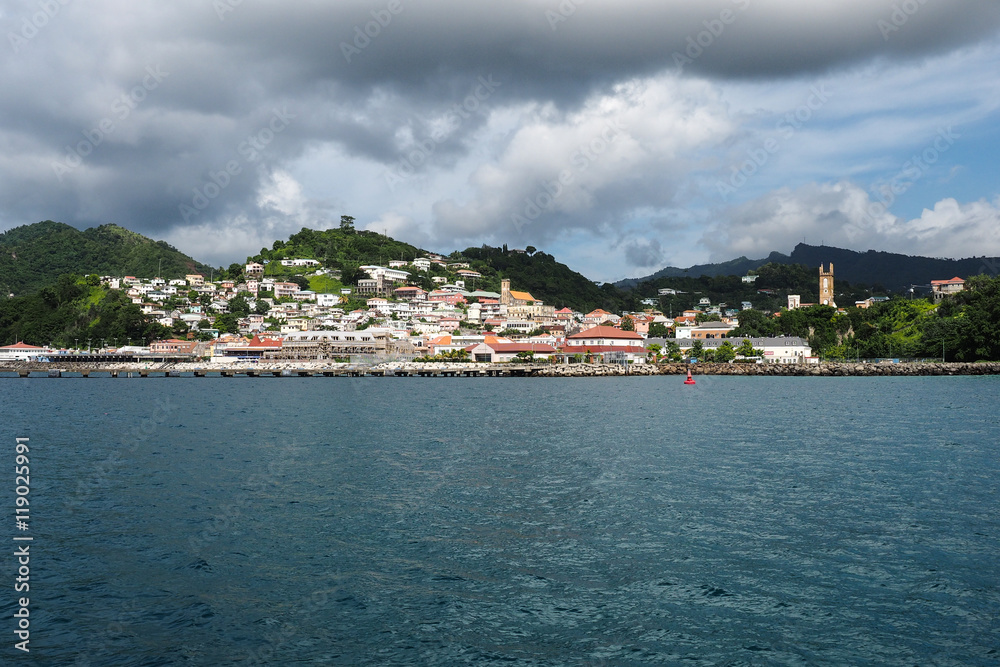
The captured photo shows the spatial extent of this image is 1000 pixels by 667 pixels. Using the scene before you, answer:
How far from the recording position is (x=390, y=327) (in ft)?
356

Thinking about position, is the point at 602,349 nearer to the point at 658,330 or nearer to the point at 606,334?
the point at 606,334

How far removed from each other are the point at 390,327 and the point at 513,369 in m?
33.7

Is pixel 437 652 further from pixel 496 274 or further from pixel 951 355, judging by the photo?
pixel 496 274

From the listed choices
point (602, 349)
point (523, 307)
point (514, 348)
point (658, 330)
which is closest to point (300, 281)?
point (523, 307)

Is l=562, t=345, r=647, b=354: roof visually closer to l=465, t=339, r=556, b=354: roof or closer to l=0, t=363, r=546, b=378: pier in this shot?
l=465, t=339, r=556, b=354: roof

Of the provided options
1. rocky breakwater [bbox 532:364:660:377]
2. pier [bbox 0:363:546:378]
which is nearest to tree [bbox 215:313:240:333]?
pier [bbox 0:363:546:378]

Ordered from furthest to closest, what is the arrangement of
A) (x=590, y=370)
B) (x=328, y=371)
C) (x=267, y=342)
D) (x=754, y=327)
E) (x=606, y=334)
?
1. (x=754, y=327)
2. (x=267, y=342)
3. (x=606, y=334)
4. (x=328, y=371)
5. (x=590, y=370)

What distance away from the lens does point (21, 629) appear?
24.4ft

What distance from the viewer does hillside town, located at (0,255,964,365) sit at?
92.6 metres

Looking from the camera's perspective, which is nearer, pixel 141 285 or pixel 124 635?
pixel 124 635

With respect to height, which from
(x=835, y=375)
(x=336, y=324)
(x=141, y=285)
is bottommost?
(x=835, y=375)

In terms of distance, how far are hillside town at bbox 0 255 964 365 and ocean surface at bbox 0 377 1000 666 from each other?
6841cm

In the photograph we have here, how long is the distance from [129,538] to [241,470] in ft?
19.4

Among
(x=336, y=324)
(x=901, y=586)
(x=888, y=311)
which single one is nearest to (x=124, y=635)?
(x=901, y=586)
